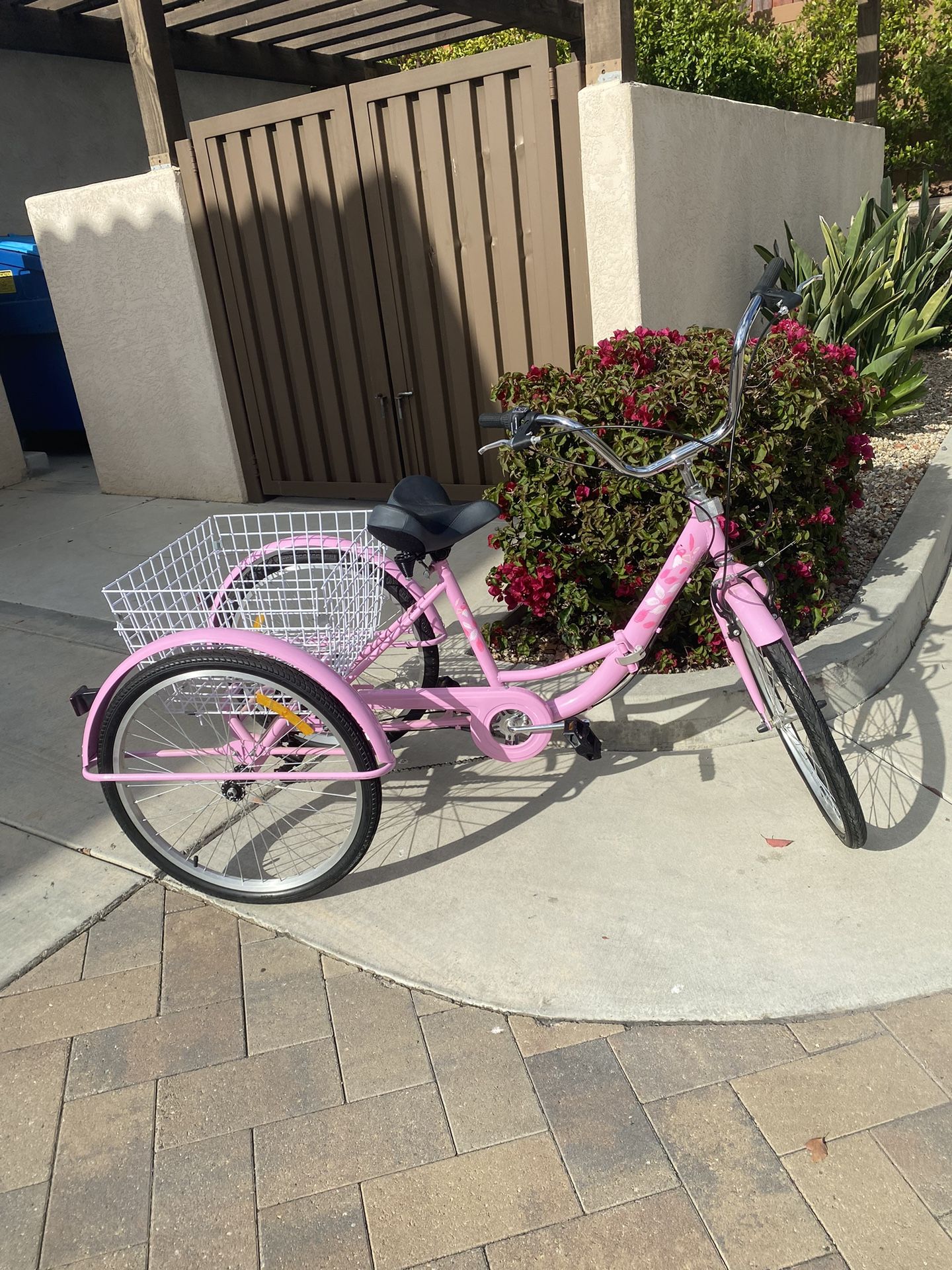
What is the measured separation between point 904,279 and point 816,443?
362cm

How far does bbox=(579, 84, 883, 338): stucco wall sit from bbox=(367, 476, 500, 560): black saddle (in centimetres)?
244

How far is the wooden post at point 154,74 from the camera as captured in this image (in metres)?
5.28

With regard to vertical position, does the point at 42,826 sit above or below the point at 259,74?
below

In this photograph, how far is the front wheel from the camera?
8.04ft

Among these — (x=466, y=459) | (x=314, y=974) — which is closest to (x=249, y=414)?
(x=466, y=459)

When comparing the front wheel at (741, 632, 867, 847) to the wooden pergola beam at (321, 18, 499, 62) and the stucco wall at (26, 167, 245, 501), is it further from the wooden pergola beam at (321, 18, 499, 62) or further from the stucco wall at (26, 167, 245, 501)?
the wooden pergola beam at (321, 18, 499, 62)

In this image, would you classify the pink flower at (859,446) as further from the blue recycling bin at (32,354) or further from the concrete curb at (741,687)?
the blue recycling bin at (32,354)

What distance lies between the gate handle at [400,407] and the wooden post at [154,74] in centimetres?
193

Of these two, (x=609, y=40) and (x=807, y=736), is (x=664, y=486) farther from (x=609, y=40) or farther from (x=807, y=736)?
(x=609, y=40)

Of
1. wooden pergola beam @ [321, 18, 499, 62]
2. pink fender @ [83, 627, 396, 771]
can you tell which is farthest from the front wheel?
wooden pergola beam @ [321, 18, 499, 62]

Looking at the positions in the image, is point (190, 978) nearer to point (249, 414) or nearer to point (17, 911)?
point (17, 911)

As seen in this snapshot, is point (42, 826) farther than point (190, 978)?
Yes

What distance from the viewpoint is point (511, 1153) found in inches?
75.8

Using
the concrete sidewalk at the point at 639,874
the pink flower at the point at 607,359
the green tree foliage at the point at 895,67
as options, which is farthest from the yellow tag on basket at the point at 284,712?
the green tree foliage at the point at 895,67
